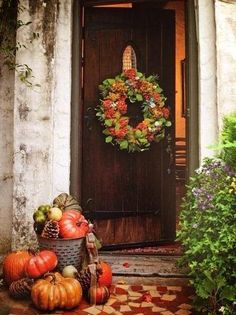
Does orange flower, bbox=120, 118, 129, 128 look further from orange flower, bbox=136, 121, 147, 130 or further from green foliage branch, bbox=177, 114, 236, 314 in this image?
green foliage branch, bbox=177, 114, 236, 314

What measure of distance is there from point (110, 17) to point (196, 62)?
4.13 ft

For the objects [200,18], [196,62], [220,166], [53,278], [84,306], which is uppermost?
[200,18]

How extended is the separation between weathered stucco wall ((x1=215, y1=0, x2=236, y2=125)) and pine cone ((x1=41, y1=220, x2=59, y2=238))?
2.07m

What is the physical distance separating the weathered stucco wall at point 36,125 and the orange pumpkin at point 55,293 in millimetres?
1096

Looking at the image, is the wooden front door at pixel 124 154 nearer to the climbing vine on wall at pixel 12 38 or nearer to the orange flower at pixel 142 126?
the orange flower at pixel 142 126

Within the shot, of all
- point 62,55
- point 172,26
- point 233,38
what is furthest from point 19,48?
point 233,38

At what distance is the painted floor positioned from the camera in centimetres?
362

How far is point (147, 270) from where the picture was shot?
4.41 meters

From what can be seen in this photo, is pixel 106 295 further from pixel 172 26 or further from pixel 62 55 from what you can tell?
pixel 172 26

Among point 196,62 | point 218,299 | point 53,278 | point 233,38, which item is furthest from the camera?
point 196,62

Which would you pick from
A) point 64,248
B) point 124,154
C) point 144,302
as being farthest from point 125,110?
point 144,302

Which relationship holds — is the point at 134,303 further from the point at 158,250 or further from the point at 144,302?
the point at 158,250

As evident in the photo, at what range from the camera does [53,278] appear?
12.0 ft

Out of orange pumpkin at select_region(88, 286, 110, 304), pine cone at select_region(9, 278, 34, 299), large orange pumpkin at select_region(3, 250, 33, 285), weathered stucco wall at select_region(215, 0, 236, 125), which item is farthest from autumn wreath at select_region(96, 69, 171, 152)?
pine cone at select_region(9, 278, 34, 299)
